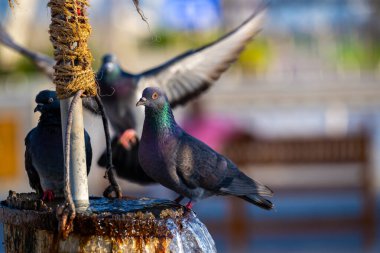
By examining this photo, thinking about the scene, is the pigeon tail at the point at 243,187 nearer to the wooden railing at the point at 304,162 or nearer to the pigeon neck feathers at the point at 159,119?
the pigeon neck feathers at the point at 159,119

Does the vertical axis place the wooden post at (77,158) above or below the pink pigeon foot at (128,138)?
below

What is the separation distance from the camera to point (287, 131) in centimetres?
1284

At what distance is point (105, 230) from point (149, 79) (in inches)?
105

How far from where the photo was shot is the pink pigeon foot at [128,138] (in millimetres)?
4605

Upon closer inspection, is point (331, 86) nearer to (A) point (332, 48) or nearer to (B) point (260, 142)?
(A) point (332, 48)

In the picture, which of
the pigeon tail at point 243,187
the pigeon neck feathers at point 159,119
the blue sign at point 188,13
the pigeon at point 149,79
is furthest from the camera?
the blue sign at point 188,13

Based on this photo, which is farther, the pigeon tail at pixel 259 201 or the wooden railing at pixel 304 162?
the wooden railing at pixel 304 162

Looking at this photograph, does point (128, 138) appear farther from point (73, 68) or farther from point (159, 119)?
point (73, 68)

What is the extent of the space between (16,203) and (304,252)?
6332 millimetres

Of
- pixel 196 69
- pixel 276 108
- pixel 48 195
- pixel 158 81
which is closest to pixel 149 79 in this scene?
pixel 158 81

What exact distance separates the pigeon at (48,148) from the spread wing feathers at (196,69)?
1945mm

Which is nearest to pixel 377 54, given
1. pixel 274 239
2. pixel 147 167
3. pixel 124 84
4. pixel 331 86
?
pixel 331 86

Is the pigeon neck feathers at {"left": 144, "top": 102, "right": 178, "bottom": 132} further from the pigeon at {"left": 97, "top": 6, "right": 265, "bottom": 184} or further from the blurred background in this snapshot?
the blurred background

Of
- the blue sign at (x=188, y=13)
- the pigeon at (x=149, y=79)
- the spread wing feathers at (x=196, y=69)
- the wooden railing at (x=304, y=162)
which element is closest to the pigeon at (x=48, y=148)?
the pigeon at (x=149, y=79)
